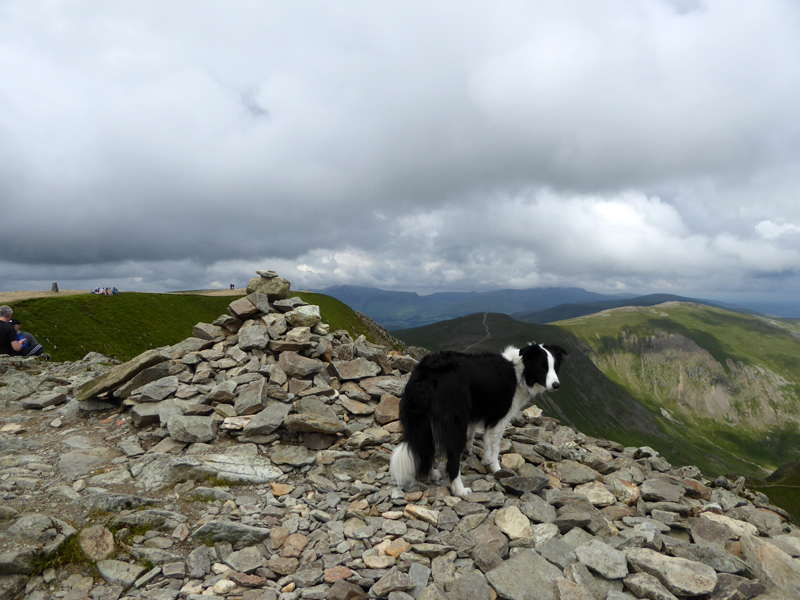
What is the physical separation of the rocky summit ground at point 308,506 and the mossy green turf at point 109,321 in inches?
1737

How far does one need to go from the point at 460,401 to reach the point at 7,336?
62.8 ft

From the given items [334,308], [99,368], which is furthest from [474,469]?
[334,308]

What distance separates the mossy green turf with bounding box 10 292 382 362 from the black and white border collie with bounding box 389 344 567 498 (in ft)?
167

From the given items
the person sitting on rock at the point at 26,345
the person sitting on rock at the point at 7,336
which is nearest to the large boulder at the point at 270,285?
the person sitting on rock at the point at 7,336

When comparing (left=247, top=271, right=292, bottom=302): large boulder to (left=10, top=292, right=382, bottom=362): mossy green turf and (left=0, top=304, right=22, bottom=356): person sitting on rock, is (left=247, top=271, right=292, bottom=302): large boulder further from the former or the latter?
(left=10, top=292, right=382, bottom=362): mossy green turf

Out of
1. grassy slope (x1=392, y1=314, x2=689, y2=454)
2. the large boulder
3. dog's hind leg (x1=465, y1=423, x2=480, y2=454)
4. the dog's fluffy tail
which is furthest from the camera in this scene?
grassy slope (x1=392, y1=314, x2=689, y2=454)

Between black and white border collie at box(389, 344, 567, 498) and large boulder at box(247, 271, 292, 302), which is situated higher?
large boulder at box(247, 271, 292, 302)

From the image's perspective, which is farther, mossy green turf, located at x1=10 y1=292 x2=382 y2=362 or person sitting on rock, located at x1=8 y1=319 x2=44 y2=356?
mossy green turf, located at x1=10 y1=292 x2=382 y2=362

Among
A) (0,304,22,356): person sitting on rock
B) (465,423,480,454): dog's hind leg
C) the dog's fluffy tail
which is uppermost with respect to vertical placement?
(0,304,22,356): person sitting on rock

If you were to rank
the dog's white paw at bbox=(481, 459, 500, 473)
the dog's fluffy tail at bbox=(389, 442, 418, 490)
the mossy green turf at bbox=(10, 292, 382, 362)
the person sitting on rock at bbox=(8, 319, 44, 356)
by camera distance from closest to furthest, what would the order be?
1. the dog's fluffy tail at bbox=(389, 442, 418, 490)
2. the dog's white paw at bbox=(481, 459, 500, 473)
3. the person sitting on rock at bbox=(8, 319, 44, 356)
4. the mossy green turf at bbox=(10, 292, 382, 362)

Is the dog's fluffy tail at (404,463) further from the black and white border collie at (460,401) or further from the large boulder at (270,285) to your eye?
the large boulder at (270,285)

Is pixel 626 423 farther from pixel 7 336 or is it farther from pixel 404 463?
pixel 7 336

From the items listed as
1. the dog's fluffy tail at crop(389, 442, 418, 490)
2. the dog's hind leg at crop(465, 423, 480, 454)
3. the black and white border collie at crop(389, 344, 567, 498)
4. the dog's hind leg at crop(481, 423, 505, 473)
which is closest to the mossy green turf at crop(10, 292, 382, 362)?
the dog's hind leg at crop(465, 423, 480, 454)

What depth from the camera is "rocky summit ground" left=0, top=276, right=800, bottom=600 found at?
190 inches
